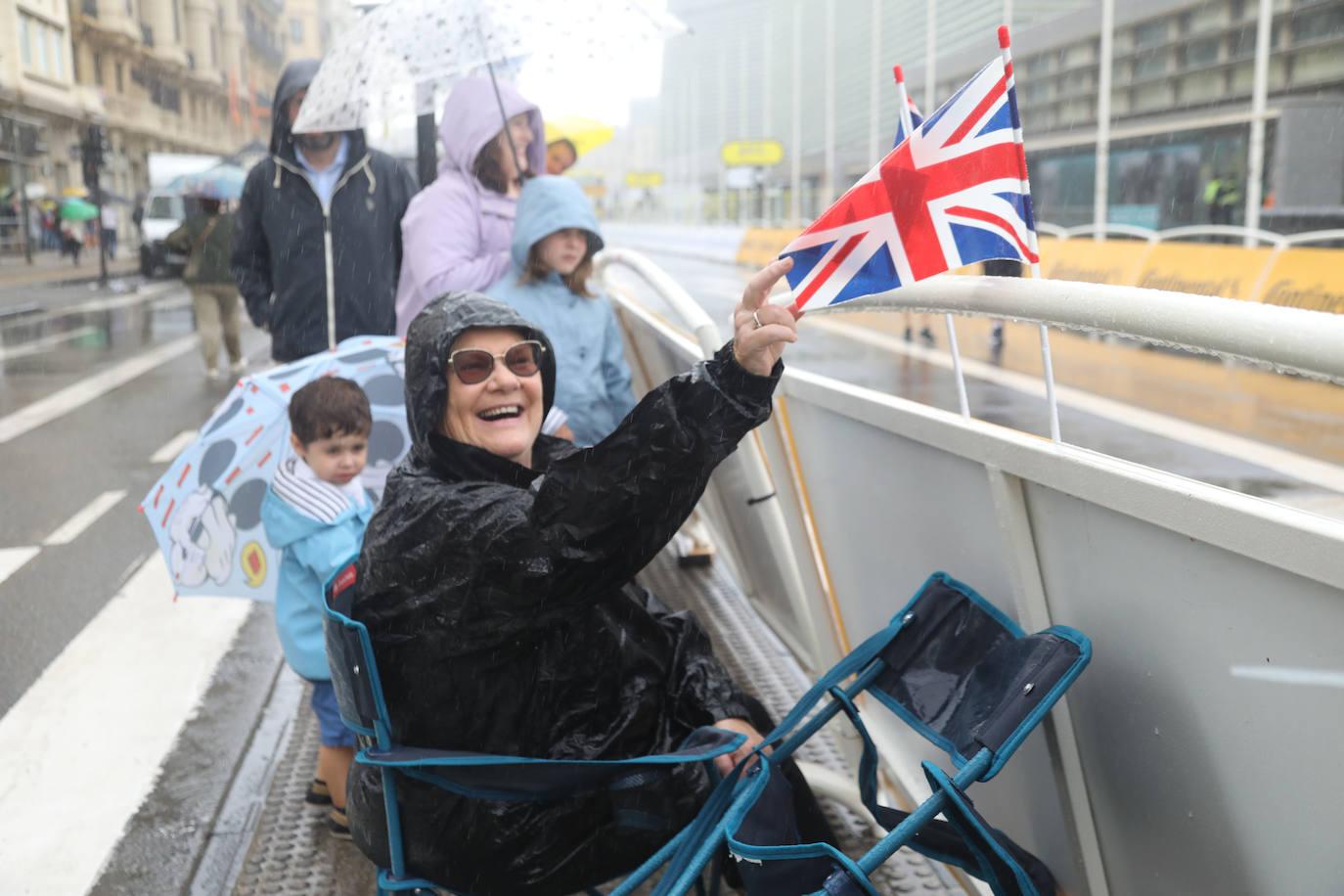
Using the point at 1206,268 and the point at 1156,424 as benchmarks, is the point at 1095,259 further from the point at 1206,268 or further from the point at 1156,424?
the point at 1156,424

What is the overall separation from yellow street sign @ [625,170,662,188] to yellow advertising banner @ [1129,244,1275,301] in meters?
96.6

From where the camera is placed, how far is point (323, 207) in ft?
17.2

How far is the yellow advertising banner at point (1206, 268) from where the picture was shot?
12242mm

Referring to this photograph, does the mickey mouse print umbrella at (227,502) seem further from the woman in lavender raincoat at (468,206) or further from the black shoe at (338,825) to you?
the woman in lavender raincoat at (468,206)

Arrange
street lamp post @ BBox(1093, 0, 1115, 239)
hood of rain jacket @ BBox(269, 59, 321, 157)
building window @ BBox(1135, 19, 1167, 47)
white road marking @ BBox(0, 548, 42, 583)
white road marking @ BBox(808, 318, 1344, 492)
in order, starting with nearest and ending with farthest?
1. hood of rain jacket @ BBox(269, 59, 321, 157)
2. white road marking @ BBox(0, 548, 42, 583)
3. white road marking @ BBox(808, 318, 1344, 492)
4. street lamp post @ BBox(1093, 0, 1115, 239)
5. building window @ BBox(1135, 19, 1167, 47)

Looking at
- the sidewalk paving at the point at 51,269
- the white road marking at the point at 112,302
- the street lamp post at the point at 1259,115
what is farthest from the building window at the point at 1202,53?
the sidewalk paving at the point at 51,269

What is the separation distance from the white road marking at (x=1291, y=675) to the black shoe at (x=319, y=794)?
2.70 metres

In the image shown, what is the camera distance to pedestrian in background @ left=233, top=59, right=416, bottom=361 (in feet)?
17.2

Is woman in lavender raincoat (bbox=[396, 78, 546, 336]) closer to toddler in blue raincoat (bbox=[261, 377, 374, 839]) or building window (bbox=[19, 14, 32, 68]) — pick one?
toddler in blue raincoat (bbox=[261, 377, 374, 839])

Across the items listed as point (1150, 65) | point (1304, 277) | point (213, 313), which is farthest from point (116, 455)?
point (1150, 65)

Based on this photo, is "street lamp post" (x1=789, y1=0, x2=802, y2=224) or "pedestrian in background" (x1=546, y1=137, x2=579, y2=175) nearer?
"pedestrian in background" (x1=546, y1=137, x2=579, y2=175)

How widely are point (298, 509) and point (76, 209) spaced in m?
37.4

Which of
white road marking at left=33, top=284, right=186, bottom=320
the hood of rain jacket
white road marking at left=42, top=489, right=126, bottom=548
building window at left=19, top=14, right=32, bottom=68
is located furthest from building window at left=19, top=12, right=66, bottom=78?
the hood of rain jacket

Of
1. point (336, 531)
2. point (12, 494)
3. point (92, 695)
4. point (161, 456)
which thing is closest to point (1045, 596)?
point (336, 531)
